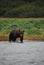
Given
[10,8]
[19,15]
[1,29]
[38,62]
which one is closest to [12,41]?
[1,29]

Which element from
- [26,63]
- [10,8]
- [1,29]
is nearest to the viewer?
[26,63]

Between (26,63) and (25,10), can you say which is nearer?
(26,63)

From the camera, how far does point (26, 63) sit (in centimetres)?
1308

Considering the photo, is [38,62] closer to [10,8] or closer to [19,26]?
[19,26]

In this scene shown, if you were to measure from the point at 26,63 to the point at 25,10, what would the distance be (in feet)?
155

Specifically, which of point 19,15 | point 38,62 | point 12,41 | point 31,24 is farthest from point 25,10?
point 38,62

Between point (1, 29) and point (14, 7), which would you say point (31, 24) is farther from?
point (14, 7)

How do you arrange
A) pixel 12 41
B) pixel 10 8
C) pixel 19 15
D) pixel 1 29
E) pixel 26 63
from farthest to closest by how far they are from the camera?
1. pixel 10 8
2. pixel 19 15
3. pixel 1 29
4. pixel 12 41
5. pixel 26 63

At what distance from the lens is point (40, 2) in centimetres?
6400

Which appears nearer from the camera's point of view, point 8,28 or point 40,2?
point 8,28

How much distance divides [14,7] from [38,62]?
165 feet

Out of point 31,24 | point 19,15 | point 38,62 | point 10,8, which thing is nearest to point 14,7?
point 10,8

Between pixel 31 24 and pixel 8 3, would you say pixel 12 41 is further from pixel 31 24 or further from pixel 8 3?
pixel 8 3

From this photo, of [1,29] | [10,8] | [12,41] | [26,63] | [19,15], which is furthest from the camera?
[10,8]
